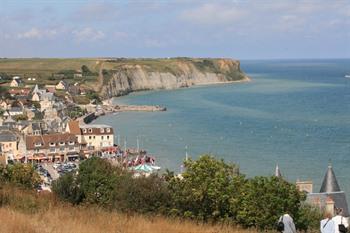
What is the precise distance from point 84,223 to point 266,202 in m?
6.17

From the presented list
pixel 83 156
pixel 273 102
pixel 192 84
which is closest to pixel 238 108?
pixel 273 102

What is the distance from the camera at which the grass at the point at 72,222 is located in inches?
235

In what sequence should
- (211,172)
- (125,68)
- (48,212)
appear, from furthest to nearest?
1. (125,68)
2. (211,172)
3. (48,212)

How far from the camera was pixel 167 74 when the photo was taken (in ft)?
415

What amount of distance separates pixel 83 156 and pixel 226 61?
116 metres

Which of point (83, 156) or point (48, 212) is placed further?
point (83, 156)

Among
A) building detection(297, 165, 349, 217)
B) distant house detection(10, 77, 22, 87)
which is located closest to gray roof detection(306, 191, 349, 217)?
building detection(297, 165, 349, 217)

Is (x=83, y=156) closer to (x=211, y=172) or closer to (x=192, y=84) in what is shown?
(x=211, y=172)

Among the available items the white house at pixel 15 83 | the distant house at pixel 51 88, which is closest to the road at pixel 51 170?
the distant house at pixel 51 88

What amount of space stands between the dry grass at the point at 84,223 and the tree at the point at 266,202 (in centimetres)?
425

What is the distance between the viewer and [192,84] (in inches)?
5310

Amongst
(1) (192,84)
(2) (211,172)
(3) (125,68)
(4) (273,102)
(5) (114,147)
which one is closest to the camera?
(2) (211,172)

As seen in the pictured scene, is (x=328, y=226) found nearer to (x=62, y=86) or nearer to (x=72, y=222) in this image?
(x=72, y=222)

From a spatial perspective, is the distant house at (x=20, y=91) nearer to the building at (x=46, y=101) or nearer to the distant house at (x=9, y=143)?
the building at (x=46, y=101)
